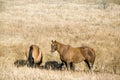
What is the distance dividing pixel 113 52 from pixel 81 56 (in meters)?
6.35

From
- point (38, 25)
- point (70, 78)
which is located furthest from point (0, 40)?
point (70, 78)

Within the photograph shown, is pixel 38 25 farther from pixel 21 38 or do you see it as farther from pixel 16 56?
pixel 16 56

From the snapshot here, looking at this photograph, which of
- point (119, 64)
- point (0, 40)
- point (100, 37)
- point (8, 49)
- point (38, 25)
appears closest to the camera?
point (119, 64)

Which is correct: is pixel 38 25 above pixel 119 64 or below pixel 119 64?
above

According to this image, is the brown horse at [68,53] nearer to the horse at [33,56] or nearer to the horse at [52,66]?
the horse at [52,66]

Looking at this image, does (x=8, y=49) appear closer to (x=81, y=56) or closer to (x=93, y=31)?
(x=81, y=56)

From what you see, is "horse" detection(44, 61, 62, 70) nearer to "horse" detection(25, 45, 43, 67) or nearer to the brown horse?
the brown horse

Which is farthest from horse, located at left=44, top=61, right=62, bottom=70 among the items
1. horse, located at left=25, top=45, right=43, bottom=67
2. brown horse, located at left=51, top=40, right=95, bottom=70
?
horse, located at left=25, top=45, right=43, bottom=67

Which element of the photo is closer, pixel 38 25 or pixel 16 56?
pixel 16 56

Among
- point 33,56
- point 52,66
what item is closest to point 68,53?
point 33,56

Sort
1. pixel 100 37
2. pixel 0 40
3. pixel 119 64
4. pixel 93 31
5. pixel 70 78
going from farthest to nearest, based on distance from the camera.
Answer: pixel 93 31
pixel 100 37
pixel 0 40
pixel 119 64
pixel 70 78

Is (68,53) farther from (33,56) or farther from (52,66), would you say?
(52,66)

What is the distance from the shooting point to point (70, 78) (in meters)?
10.2

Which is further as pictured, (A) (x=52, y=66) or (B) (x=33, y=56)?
(A) (x=52, y=66)
